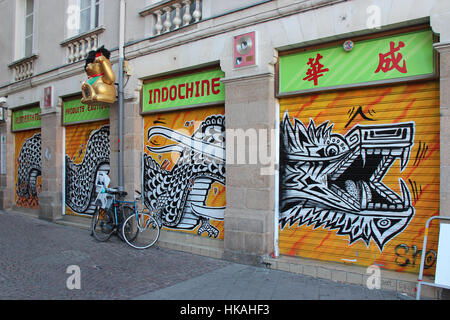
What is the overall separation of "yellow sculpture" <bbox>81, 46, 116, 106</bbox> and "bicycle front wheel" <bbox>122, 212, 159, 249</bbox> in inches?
95.6

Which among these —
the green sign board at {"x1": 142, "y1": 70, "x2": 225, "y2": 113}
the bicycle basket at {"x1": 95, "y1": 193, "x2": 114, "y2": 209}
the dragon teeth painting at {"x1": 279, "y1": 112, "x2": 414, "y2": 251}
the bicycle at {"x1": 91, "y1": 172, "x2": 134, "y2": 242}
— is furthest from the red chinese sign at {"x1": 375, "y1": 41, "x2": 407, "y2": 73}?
the bicycle basket at {"x1": 95, "y1": 193, "x2": 114, "y2": 209}

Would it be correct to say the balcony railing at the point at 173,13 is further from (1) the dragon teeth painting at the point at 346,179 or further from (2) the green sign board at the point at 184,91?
(1) the dragon teeth painting at the point at 346,179

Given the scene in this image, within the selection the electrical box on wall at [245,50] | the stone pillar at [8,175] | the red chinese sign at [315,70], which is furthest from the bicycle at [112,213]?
the stone pillar at [8,175]

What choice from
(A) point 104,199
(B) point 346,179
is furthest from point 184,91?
(B) point 346,179

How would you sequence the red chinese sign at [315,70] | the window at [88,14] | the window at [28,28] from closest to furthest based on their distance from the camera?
the red chinese sign at [315,70], the window at [88,14], the window at [28,28]

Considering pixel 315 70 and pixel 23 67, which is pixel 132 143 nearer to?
pixel 315 70

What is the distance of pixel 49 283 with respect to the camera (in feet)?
16.9

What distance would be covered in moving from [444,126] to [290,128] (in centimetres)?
215

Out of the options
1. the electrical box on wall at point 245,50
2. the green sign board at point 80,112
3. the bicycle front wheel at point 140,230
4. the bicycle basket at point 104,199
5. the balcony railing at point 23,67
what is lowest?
the bicycle front wheel at point 140,230

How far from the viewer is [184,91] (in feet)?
23.8

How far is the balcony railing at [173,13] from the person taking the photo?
712cm

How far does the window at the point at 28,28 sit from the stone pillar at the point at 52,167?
261cm
